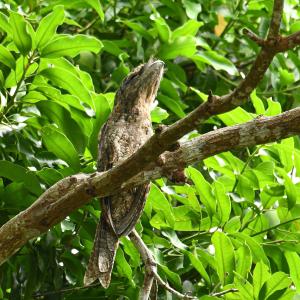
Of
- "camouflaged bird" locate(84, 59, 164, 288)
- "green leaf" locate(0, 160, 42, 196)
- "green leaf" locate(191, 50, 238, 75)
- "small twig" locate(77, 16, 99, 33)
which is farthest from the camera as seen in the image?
"small twig" locate(77, 16, 99, 33)

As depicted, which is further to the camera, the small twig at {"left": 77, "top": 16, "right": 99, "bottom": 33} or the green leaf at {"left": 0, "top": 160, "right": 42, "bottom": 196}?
the small twig at {"left": 77, "top": 16, "right": 99, "bottom": 33}

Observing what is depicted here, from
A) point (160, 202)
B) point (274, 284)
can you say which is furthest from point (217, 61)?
point (274, 284)

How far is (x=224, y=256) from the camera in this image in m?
2.33

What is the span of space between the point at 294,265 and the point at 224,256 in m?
0.31

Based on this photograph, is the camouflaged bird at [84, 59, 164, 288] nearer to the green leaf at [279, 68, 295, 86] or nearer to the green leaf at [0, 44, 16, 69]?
the green leaf at [0, 44, 16, 69]

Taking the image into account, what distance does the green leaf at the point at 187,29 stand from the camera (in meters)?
2.94

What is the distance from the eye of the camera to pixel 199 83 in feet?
11.8

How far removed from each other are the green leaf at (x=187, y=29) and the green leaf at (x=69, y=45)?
21.7 inches

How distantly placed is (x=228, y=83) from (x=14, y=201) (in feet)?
4.49

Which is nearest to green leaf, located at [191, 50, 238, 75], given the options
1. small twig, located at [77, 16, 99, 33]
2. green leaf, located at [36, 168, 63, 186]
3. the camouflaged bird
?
the camouflaged bird

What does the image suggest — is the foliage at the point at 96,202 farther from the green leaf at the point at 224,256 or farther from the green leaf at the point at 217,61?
the green leaf at the point at 217,61

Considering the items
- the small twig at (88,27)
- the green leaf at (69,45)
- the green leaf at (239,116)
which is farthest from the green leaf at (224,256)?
the small twig at (88,27)

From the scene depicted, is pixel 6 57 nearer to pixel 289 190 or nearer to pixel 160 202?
pixel 160 202

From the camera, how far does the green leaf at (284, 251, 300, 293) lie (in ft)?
8.07
